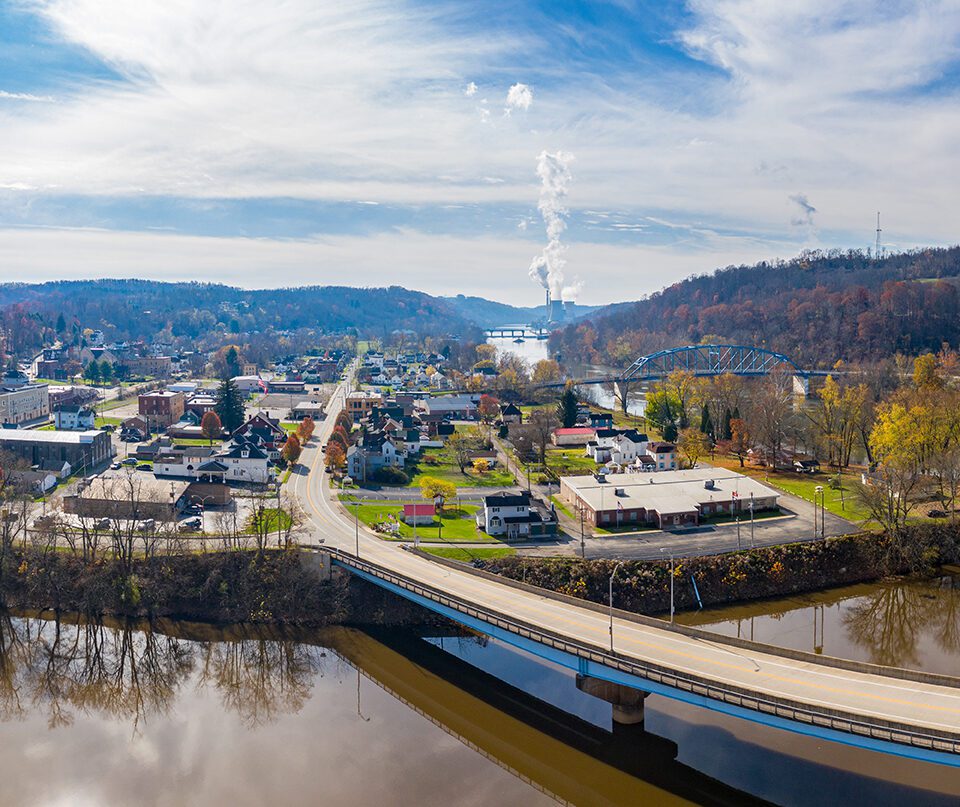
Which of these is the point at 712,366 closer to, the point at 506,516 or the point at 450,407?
the point at 450,407

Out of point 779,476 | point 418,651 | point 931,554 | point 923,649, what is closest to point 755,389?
point 779,476

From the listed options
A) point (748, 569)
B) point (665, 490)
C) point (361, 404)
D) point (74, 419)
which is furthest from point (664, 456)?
point (74, 419)

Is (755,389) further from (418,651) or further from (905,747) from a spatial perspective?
(905,747)

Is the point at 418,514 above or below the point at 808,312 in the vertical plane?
below

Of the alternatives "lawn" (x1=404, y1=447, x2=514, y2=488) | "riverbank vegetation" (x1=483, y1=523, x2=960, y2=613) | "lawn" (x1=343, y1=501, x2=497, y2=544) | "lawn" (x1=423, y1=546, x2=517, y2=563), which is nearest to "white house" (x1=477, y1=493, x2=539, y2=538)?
"lawn" (x1=343, y1=501, x2=497, y2=544)

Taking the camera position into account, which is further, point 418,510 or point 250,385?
point 250,385

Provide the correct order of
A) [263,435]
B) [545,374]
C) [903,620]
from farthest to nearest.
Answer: [545,374], [263,435], [903,620]

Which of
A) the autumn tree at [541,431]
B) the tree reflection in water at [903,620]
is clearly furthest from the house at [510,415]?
the tree reflection in water at [903,620]

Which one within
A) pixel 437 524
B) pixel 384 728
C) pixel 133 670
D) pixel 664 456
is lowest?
pixel 133 670
